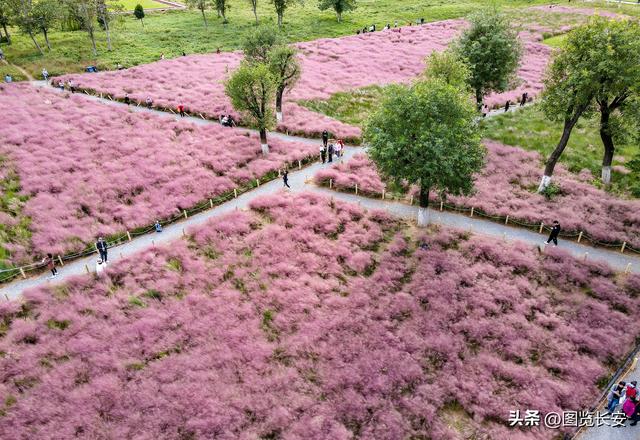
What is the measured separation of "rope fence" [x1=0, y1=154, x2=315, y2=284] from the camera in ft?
86.6

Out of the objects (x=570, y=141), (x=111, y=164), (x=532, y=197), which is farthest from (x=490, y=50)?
(x=111, y=164)

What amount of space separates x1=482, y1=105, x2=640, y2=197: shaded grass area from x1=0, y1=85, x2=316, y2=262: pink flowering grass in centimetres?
2132

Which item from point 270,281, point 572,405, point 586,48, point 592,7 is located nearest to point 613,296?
point 572,405

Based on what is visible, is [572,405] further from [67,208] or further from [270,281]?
[67,208]

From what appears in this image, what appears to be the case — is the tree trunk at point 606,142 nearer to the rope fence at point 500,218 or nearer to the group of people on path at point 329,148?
the rope fence at point 500,218

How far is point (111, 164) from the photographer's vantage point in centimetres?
3784

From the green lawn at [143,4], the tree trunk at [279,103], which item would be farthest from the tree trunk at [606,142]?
the green lawn at [143,4]

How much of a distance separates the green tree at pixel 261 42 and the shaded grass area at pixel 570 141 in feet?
86.9

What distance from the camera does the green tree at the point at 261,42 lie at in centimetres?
5009

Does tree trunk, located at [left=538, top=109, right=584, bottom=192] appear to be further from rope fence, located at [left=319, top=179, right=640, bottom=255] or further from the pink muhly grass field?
the pink muhly grass field

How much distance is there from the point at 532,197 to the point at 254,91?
25.2 meters

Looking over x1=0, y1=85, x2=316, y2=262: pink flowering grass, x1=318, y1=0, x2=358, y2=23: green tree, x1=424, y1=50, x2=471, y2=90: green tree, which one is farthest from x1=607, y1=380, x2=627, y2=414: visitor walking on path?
x1=318, y1=0, x2=358, y2=23: green tree

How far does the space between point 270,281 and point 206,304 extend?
4007mm

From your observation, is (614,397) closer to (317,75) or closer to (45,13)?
(317,75)
